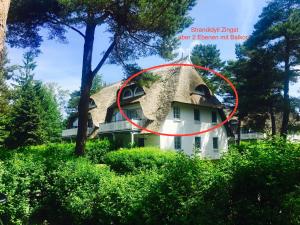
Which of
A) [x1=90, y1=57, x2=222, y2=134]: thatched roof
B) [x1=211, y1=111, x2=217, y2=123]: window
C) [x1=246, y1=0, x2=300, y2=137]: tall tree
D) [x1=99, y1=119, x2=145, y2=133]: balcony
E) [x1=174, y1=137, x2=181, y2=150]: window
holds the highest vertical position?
[x1=246, y1=0, x2=300, y2=137]: tall tree

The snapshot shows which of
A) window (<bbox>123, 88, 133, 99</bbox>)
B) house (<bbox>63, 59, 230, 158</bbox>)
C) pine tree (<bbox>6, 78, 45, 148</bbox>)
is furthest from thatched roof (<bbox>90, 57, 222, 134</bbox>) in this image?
pine tree (<bbox>6, 78, 45, 148</bbox>)

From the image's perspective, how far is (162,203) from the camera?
227 inches

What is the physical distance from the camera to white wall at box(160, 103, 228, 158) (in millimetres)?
29828

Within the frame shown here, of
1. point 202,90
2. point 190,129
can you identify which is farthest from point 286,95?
point 190,129

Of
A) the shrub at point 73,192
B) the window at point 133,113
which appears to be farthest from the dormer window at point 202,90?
the shrub at point 73,192

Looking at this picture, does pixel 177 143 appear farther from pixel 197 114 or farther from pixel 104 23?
pixel 104 23

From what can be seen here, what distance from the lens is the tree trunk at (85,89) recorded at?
15781 millimetres

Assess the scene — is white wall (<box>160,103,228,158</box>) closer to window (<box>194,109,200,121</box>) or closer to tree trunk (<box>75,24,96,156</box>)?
window (<box>194,109,200,121</box>)

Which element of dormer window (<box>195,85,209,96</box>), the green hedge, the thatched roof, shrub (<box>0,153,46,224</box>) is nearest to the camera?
the green hedge

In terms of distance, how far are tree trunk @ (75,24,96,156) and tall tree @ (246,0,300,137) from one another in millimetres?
17332

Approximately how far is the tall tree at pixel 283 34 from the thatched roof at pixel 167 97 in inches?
307

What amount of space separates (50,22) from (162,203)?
13970mm

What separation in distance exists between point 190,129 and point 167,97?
4.36 m

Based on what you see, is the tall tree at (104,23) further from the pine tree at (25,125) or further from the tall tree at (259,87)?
the pine tree at (25,125)
